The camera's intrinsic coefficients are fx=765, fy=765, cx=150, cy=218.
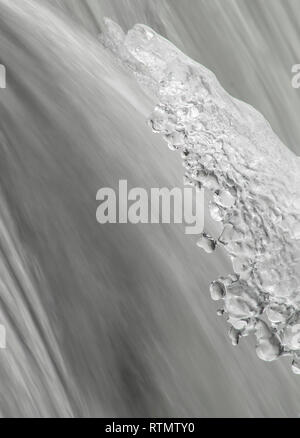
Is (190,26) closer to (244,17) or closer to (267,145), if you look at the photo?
→ (244,17)

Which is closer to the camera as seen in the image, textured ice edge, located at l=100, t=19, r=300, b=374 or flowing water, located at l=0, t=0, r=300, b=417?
flowing water, located at l=0, t=0, r=300, b=417

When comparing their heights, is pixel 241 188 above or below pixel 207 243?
above

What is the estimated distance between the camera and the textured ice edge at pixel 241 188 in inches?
65.5

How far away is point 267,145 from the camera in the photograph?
77.0 inches

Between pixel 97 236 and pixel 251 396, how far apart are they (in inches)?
20.6

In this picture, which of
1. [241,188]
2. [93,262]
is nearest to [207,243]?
[241,188]

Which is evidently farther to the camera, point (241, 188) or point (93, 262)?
point (241, 188)

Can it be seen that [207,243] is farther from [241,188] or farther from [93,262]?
[93,262]

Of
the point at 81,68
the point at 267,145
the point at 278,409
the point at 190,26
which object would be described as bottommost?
the point at 278,409

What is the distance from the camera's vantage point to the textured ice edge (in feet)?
5.46

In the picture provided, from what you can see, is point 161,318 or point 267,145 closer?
point 161,318

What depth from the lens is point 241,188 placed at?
1777 mm
